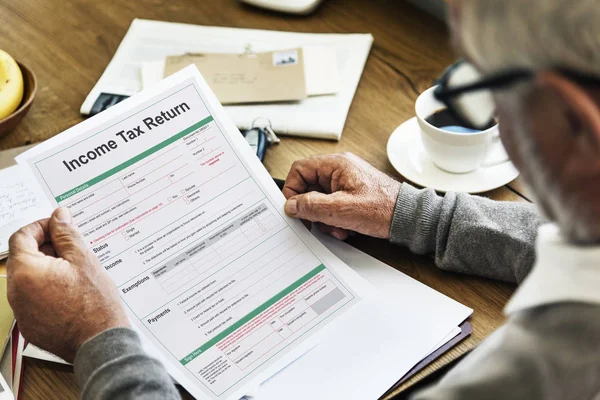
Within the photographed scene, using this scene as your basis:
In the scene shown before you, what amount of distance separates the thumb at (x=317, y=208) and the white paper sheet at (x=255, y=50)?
0.21 metres

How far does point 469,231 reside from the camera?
910mm

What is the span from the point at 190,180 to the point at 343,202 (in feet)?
0.69

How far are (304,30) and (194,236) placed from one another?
597mm

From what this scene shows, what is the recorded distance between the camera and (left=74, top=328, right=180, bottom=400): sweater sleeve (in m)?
0.72

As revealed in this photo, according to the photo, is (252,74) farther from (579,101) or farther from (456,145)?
(579,101)

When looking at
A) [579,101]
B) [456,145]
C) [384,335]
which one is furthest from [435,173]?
[579,101]

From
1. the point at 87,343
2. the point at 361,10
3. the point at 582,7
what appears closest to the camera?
the point at 582,7

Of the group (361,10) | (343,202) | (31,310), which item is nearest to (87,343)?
(31,310)

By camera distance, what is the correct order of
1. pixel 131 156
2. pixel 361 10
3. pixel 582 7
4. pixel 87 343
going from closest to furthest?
pixel 582 7 < pixel 87 343 < pixel 131 156 < pixel 361 10

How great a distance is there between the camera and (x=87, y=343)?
2.53 ft

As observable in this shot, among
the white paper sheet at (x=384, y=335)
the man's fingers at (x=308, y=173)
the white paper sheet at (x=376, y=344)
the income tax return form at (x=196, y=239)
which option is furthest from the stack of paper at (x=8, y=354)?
the man's fingers at (x=308, y=173)

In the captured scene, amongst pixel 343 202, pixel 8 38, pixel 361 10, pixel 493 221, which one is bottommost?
pixel 493 221

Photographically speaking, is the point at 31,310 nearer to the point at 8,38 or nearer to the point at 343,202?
the point at 343,202

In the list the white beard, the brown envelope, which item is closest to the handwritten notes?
the brown envelope
